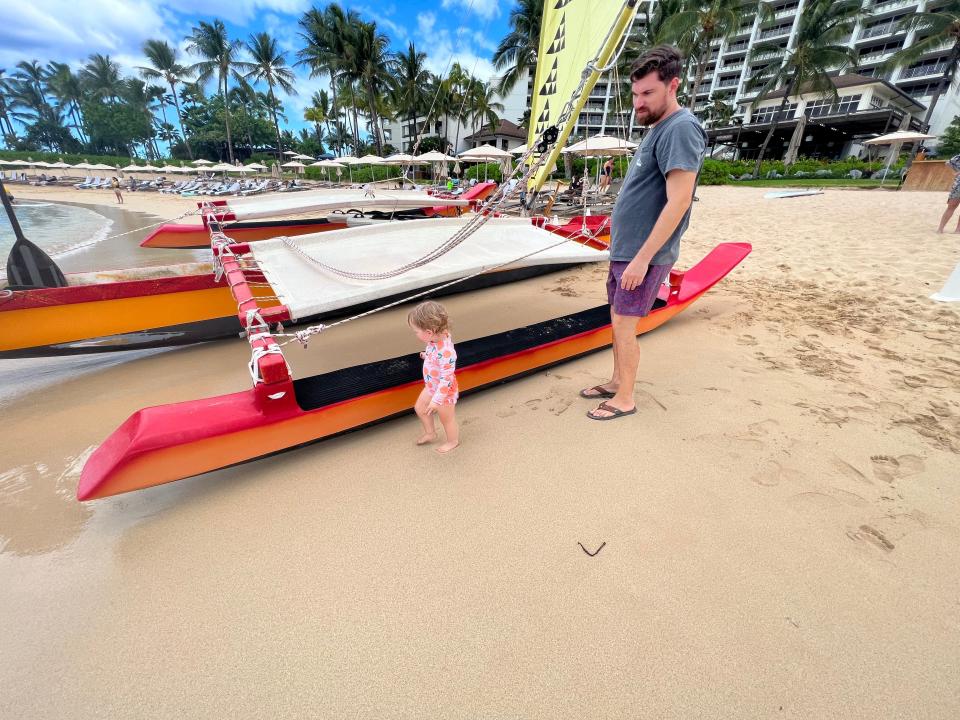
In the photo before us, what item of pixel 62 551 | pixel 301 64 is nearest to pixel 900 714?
pixel 62 551

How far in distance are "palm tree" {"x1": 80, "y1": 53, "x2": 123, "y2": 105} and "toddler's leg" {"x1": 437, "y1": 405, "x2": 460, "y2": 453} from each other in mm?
84778

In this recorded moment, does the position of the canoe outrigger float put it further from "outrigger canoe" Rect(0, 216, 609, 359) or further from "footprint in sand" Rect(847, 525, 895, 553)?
"footprint in sand" Rect(847, 525, 895, 553)

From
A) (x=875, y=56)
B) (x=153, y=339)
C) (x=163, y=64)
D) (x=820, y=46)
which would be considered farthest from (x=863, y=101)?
(x=163, y=64)

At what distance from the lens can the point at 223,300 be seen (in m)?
3.53

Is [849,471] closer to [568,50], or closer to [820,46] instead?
[568,50]

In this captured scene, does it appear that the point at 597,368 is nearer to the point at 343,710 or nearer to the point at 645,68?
the point at 645,68

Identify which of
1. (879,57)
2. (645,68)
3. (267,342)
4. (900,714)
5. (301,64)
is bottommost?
(900,714)

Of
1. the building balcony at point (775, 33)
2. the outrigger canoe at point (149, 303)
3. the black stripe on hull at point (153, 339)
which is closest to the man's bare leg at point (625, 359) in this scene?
the outrigger canoe at point (149, 303)

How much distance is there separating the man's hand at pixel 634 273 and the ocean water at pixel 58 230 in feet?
41.0

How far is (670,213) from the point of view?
184 centimetres

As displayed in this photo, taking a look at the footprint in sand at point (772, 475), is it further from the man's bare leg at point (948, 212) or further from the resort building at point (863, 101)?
the resort building at point (863, 101)

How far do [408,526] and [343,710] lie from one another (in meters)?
0.66

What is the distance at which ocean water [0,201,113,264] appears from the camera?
415 inches

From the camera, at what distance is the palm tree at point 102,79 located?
190 feet
